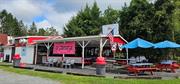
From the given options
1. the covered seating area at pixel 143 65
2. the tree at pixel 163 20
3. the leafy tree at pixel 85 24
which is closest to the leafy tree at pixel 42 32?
the leafy tree at pixel 85 24

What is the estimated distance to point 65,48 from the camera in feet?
119

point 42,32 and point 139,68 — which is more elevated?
point 42,32

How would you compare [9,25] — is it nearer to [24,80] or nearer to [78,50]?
[78,50]

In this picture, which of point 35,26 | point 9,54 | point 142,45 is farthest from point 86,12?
point 35,26

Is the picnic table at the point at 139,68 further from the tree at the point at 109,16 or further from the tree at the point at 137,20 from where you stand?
the tree at the point at 109,16

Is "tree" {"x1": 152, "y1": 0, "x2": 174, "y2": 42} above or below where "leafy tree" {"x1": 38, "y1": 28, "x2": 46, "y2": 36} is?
below

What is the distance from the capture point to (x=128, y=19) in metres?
39.2

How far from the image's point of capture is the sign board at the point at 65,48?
3528 cm

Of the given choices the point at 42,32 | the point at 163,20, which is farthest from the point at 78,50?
the point at 42,32

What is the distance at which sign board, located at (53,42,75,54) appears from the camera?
1389 inches

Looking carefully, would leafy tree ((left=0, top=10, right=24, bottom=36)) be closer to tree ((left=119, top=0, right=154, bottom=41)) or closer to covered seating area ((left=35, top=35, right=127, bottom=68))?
covered seating area ((left=35, top=35, right=127, bottom=68))

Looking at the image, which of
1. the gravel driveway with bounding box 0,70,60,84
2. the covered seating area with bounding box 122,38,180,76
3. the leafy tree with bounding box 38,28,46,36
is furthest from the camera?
the leafy tree with bounding box 38,28,46,36

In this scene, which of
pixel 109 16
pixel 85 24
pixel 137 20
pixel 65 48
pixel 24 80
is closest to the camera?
pixel 24 80

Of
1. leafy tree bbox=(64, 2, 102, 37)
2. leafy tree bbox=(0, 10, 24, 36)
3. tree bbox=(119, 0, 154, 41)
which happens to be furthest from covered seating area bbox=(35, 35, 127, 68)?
leafy tree bbox=(0, 10, 24, 36)
